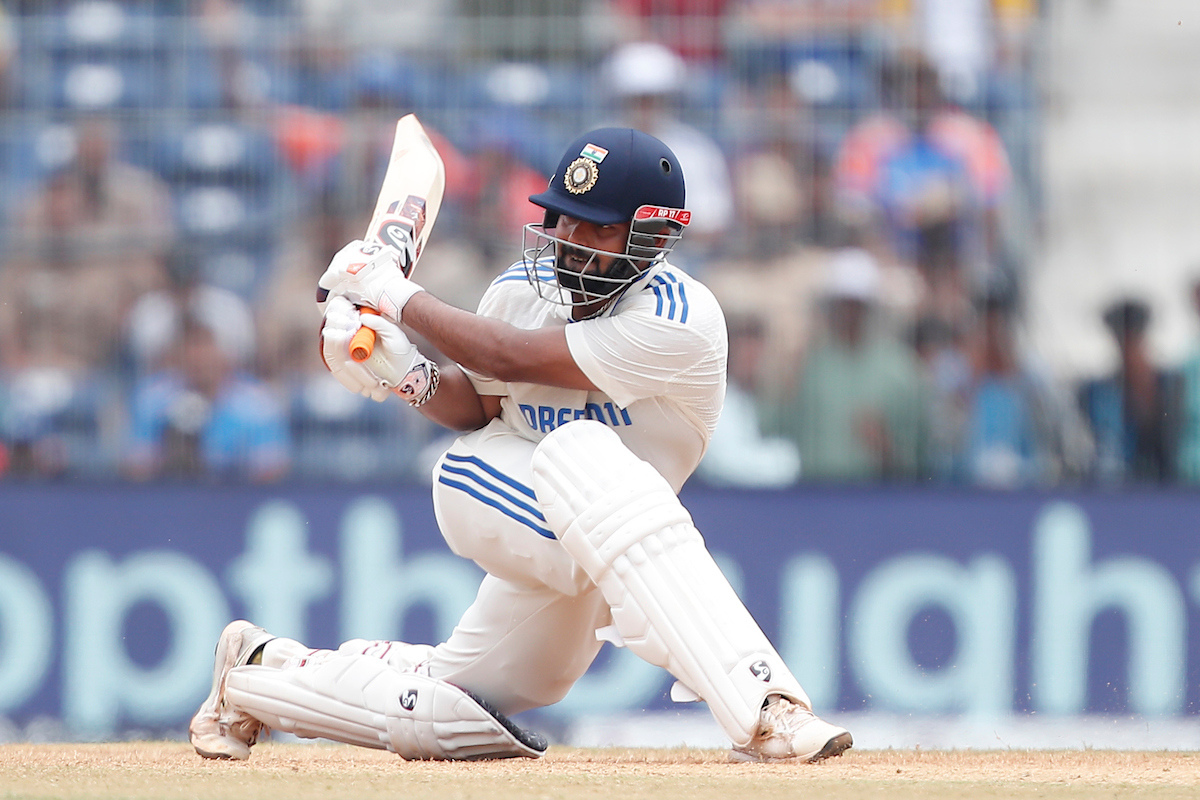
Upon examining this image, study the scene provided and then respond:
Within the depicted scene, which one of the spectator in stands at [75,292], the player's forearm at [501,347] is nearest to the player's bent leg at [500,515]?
the player's forearm at [501,347]

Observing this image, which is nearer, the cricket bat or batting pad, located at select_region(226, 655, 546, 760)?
batting pad, located at select_region(226, 655, 546, 760)

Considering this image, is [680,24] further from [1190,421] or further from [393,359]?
[393,359]

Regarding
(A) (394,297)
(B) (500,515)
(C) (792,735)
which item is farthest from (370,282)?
(C) (792,735)

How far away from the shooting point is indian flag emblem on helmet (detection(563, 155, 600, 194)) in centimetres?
384

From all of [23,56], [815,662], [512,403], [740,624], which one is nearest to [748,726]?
[740,624]

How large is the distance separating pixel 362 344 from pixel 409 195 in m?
0.71

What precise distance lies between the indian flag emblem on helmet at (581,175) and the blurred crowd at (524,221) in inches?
88.3

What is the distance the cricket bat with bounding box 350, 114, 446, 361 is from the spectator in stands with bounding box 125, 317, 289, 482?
179cm

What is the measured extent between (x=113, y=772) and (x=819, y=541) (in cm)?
304

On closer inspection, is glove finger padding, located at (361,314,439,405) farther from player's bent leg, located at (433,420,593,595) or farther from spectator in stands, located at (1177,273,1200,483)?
spectator in stands, located at (1177,273,1200,483)

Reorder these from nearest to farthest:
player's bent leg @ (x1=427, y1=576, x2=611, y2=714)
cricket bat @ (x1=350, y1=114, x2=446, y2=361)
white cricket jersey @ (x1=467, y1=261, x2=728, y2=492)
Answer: white cricket jersey @ (x1=467, y1=261, x2=728, y2=492) < player's bent leg @ (x1=427, y1=576, x2=611, y2=714) < cricket bat @ (x1=350, y1=114, x2=446, y2=361)

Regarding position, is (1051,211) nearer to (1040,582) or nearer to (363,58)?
(1040,582)

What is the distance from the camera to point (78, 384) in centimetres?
605

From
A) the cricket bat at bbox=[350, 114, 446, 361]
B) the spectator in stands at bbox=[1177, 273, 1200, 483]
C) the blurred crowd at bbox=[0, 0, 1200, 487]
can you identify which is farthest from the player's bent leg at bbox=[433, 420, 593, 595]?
the spectator in stands at bbox=[1177, 273, 1200, 483]
